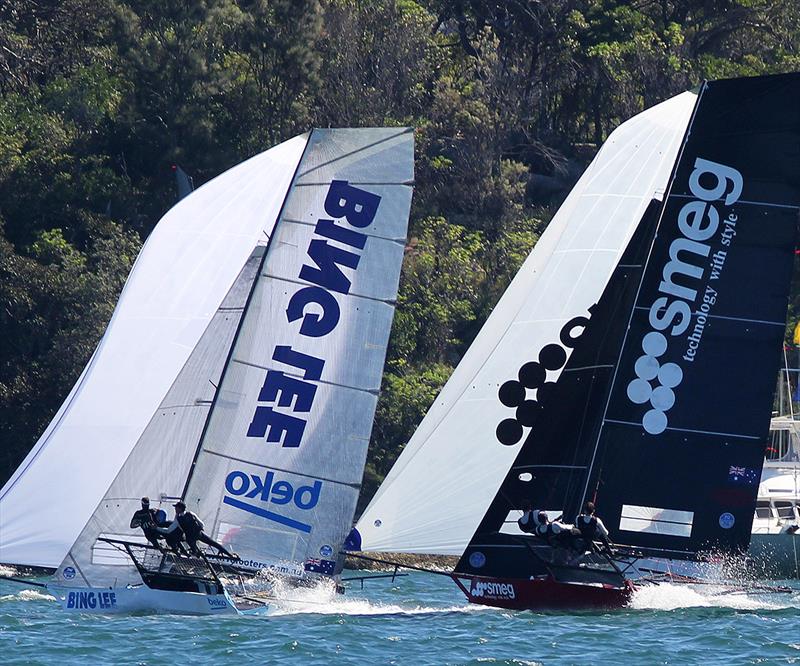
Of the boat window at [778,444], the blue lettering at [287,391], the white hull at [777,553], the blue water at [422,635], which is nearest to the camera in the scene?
the blue water at [422,635]

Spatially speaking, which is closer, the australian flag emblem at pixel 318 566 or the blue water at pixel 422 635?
the blue water at pixel 422 635

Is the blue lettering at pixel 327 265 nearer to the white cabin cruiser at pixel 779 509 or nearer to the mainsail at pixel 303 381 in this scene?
the mainsail at pixel 303 381

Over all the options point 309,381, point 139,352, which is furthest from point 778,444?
point 139,352

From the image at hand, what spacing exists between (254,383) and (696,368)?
4834 millimetres

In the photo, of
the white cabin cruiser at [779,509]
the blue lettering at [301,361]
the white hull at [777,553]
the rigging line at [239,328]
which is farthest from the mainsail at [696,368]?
the white hull at [777,553]

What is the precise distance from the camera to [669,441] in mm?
18969

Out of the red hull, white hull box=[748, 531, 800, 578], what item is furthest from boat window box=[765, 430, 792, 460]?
the red hull

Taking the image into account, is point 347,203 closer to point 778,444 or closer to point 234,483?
point 234,483

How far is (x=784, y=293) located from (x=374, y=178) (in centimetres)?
467

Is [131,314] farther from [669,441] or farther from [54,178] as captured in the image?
[54,178]

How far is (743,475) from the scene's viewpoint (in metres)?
18.9

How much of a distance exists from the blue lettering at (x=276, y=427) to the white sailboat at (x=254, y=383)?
0.02m

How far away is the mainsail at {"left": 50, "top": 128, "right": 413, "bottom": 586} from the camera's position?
1902 cm

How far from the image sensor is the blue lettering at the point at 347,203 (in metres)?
19.3
